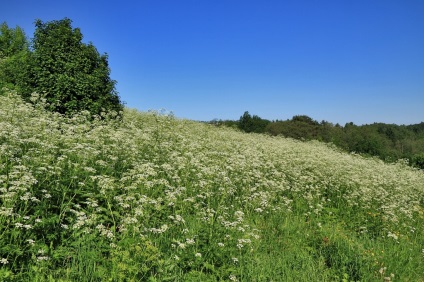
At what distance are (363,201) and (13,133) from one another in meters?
9.16

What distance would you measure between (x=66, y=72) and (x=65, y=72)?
0.04 m

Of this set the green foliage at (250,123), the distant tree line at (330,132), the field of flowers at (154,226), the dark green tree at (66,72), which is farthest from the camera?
the green foliage at (250,123)

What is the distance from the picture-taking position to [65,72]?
36.8 ft

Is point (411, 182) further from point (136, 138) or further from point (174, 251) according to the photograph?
point (174, 251)

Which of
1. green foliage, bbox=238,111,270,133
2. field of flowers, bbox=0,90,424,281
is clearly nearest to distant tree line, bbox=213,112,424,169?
green foliage, bbox=238,111,270,133

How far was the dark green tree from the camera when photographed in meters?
11.1

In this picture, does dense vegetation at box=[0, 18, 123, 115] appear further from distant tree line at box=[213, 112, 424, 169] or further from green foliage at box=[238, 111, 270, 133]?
green foliage at box=[238, 111, 270, 133]

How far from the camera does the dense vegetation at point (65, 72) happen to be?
11109 mm

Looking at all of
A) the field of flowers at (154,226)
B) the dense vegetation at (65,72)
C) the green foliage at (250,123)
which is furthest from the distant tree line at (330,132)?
the field of flowers at (154,226)

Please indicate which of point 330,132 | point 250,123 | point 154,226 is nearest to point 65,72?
point 154,226

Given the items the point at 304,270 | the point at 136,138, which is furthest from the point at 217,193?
the point at 136,138

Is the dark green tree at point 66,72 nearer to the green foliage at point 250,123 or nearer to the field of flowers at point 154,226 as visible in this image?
the field of flowers at point 154,226

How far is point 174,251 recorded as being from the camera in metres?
4.57

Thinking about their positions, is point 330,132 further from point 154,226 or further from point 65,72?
point 154,226
